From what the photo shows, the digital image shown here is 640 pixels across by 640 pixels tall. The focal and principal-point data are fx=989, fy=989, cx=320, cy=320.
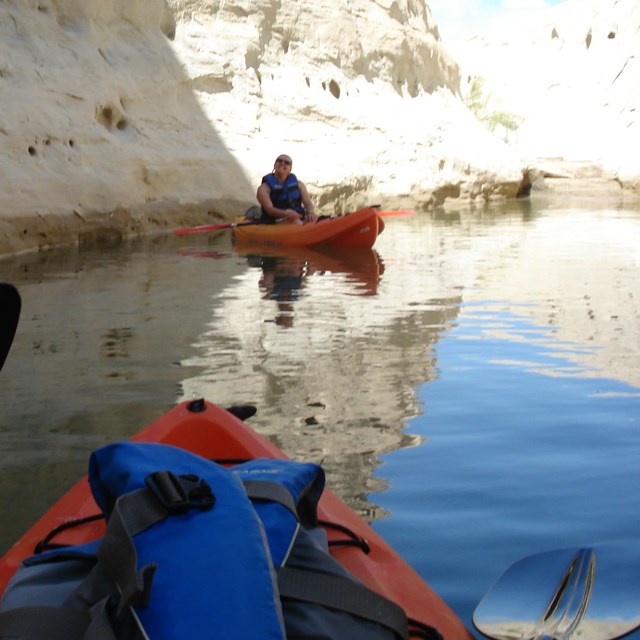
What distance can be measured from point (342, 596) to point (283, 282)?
582cm

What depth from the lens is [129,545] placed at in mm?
1522

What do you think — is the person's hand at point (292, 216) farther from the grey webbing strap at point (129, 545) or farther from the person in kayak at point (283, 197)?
the grey webbing strap at point (129, 545)

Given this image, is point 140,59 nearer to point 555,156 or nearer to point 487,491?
point 487,491

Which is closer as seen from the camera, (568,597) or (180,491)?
(180,491)

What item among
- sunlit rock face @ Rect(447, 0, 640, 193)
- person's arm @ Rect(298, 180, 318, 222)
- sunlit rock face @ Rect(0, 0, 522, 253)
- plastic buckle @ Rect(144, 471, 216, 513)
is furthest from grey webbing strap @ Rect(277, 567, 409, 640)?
sunlit rock face @ Rect(447, 0, 640, 193)

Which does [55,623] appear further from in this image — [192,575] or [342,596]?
[342,596]

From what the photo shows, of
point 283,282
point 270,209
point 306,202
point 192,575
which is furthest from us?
point 306,202

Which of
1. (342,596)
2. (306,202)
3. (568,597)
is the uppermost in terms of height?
(306,202)

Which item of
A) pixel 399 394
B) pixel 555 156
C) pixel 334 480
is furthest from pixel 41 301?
pixel 555 156

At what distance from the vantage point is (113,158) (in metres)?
10.4

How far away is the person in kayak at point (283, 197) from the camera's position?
9.52m

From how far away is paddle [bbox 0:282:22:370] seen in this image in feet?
5.92

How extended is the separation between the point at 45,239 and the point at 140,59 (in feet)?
11.0

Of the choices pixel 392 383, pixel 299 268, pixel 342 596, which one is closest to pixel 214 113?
pixel 299 268
